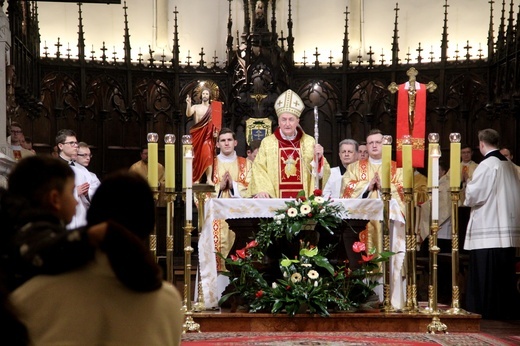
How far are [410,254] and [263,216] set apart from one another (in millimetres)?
1309

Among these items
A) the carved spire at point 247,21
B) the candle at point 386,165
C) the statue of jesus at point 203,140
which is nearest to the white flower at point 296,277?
the candle at point 386,165

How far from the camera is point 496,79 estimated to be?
540 inches

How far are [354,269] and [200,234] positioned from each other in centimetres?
140

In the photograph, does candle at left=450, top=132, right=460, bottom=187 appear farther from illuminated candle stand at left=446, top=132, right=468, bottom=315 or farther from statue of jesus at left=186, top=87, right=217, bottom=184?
statue of jesus at left=186, top=87, right=217, bottom=184

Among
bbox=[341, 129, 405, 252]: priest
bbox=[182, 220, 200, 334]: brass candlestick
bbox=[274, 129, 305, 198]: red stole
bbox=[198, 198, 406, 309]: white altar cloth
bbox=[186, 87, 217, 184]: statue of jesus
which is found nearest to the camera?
bbox=[182, 220, 200, 334]: brass candlestick

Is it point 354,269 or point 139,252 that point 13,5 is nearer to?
point 354,269

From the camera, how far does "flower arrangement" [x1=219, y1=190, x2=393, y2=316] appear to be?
7.73m

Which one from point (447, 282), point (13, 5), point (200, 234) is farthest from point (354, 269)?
point (13, 5)

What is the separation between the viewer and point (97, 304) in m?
2.31

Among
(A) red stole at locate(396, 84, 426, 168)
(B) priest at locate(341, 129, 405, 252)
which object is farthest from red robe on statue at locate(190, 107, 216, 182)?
(A) red stole at locate(396, 84, 426, 168)

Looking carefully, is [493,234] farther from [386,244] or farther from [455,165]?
[455,165]

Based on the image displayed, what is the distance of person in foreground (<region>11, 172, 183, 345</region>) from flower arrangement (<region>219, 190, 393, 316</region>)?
5.27 meters

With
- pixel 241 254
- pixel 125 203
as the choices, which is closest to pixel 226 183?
pixel 241 254

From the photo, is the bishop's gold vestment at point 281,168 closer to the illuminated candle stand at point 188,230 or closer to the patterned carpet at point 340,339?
the illuminated candle stand at point 188,230
